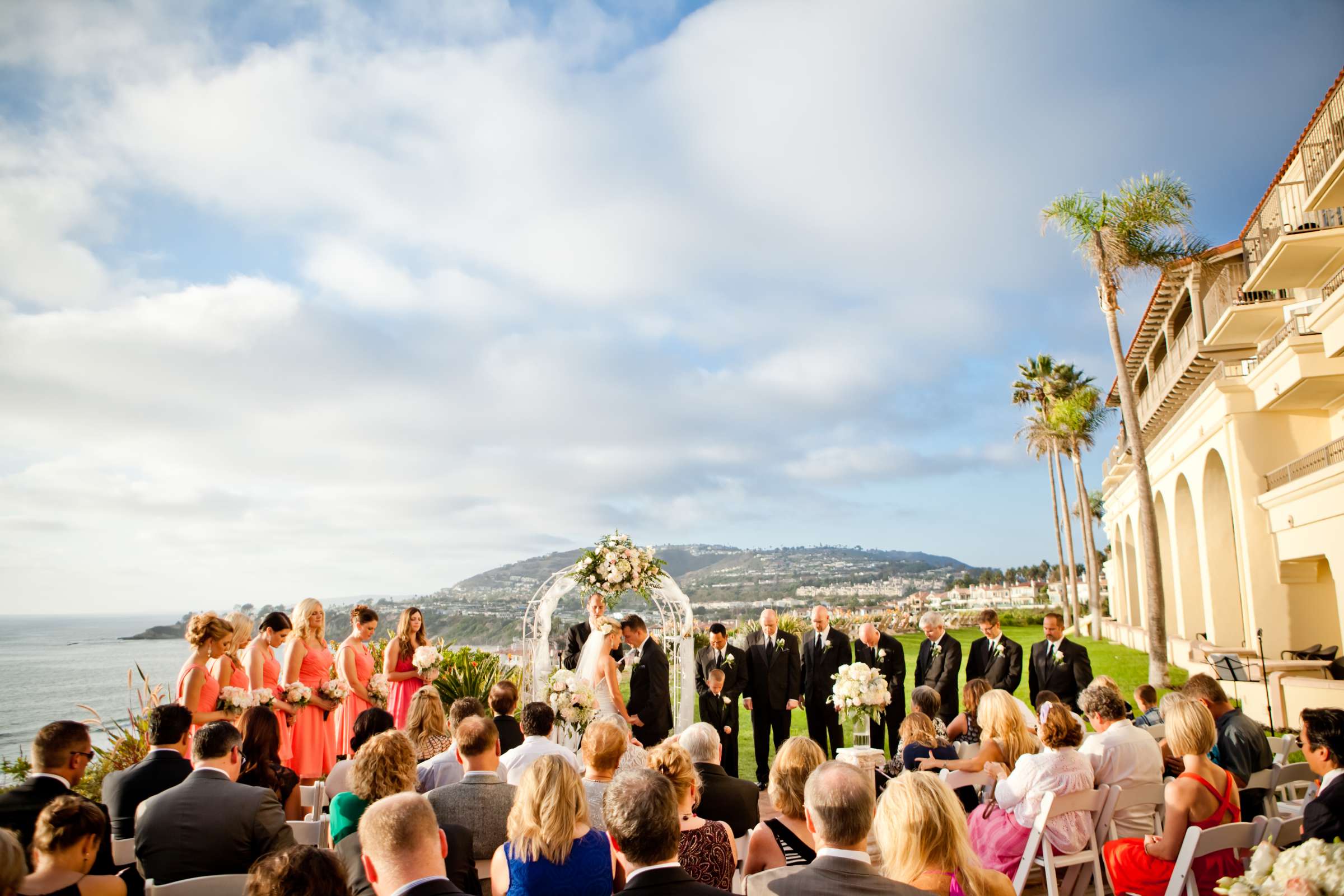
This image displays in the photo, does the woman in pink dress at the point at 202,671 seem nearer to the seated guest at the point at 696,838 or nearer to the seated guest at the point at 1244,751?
the seated guest at the point at 696,838

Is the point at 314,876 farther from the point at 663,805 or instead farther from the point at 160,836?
the point at 160,836

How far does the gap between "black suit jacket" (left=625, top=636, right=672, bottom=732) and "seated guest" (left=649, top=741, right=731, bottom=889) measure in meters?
5.42

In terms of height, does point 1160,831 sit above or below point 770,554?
below

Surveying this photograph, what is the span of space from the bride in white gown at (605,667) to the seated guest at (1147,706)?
4.85 m

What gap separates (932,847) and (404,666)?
267 inches

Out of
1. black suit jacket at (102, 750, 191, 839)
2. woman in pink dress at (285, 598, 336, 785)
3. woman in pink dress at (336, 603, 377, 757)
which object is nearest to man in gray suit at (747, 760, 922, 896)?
black suit jacket at (102, 750, 191, 839)

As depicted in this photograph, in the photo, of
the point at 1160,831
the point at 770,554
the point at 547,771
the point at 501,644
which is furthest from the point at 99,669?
the point at 770,554

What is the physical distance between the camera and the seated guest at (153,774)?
4.33 m

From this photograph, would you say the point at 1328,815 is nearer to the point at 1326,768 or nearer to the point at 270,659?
the point at 1326,768

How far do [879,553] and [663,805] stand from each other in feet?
197

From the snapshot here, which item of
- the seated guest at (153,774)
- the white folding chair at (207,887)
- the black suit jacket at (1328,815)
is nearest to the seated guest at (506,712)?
the seated guest at (153,774)

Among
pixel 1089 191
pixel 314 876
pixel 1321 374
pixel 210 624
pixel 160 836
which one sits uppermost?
pixel 1089 191

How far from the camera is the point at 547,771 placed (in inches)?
139

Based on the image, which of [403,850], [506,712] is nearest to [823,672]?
[506,712]
